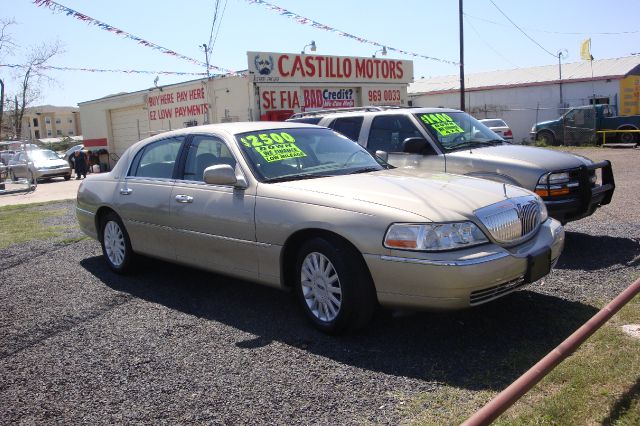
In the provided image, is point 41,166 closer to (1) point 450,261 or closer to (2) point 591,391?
(1) point 450,261

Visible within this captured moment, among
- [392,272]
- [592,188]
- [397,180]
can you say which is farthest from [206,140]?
[592,188]

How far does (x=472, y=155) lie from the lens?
273 inches

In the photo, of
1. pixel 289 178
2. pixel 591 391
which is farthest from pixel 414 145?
pixel 591 391

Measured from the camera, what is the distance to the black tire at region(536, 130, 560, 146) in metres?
28.5

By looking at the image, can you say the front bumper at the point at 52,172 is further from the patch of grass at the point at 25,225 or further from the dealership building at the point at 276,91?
the patch of grass at the point at 25,225

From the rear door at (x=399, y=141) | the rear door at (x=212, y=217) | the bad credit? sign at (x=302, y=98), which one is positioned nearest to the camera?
the rear door at (x=212, y=217)

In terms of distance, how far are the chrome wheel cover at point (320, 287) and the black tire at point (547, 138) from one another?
26.4 m

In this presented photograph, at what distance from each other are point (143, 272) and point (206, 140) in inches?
72.8

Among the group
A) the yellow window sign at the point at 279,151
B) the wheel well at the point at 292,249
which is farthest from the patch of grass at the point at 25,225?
the wheel well at the point at 292,249

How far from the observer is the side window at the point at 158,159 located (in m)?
5.92

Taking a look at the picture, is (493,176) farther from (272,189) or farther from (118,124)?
(118,124)

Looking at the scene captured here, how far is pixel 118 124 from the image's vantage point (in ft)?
85.0

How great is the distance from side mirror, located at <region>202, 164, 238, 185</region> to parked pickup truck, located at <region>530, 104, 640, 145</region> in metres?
25.2

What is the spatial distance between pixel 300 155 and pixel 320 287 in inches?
55.8
